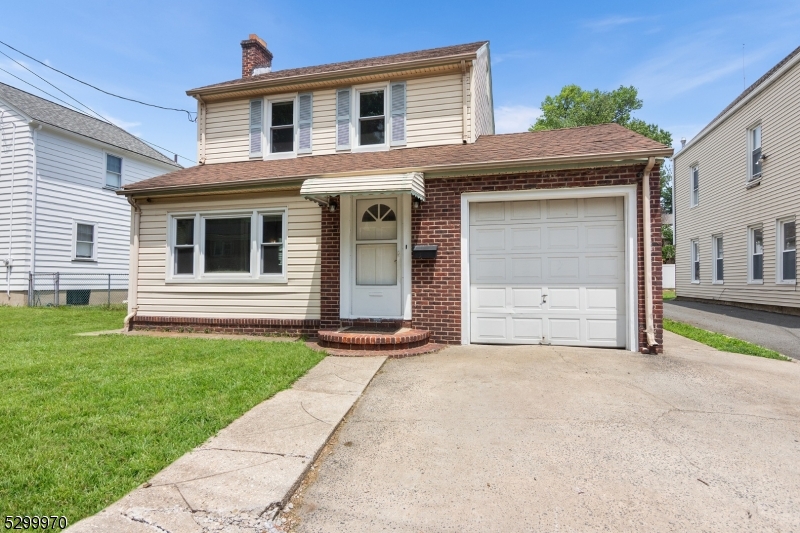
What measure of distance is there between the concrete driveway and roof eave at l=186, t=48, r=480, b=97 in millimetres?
6355

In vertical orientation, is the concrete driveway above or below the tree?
below

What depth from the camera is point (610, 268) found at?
6926 millimetres

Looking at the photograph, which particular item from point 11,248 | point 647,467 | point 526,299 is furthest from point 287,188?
point 11,248

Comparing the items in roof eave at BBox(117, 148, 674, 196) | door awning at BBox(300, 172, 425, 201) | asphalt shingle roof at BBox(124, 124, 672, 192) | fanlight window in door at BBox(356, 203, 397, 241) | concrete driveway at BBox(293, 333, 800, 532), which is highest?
asphalt shingle roof at BBox(124, 124, 672, 192)

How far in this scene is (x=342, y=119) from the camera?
31.1ft

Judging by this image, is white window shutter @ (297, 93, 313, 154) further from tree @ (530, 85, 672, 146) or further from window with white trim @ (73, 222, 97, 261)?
tree @ (530, 85, 672, 146)

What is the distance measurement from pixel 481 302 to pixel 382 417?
377 centimetres

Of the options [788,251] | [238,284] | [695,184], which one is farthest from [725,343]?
[695,184]

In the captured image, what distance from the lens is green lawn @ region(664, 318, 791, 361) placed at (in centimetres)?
690

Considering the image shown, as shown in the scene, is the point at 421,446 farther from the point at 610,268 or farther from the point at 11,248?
the point at 11,248

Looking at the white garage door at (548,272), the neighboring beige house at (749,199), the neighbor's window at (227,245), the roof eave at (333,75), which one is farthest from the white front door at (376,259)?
the neighboring beige house at (749,199)

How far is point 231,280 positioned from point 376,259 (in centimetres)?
302

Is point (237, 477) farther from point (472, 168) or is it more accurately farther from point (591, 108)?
point (591, 108)

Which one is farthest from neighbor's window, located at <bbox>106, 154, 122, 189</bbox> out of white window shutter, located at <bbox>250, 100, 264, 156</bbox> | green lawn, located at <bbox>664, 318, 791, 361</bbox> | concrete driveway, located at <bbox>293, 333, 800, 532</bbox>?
green lawn, located at <bbox>664, 318, 791, 361</bbox>
